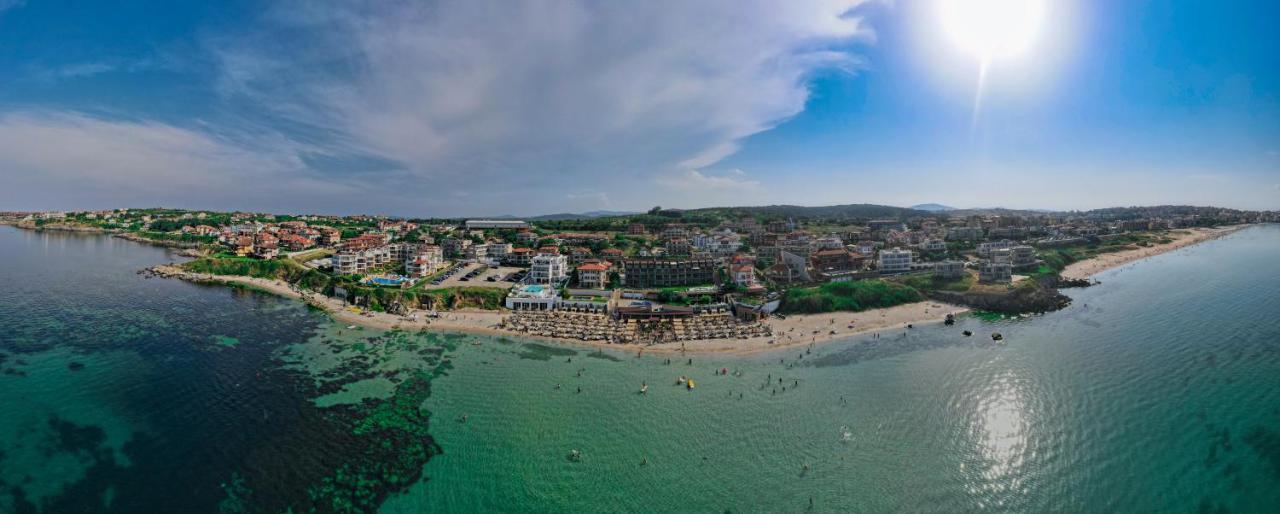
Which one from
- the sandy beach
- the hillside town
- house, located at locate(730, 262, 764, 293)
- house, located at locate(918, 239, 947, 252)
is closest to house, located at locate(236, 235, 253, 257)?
the hillside town

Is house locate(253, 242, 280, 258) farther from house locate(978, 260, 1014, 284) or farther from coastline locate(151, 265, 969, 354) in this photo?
house locate(978, 260, 1014, 284)

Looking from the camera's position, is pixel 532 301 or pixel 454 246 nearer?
pixel 532 301

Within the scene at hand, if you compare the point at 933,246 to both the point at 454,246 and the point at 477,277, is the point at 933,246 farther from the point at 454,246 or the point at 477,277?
the point at 454,246

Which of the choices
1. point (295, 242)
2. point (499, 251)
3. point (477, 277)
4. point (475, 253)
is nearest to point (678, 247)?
point (499, 251)

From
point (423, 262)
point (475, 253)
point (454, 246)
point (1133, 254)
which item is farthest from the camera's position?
point (1133, 254)

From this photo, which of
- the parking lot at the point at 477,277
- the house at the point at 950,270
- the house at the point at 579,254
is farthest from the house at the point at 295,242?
the house at the point at 950,270

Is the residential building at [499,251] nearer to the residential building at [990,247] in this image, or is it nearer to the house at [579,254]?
the house at [579,254]

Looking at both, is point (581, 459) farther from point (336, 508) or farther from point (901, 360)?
point (901, 360)
